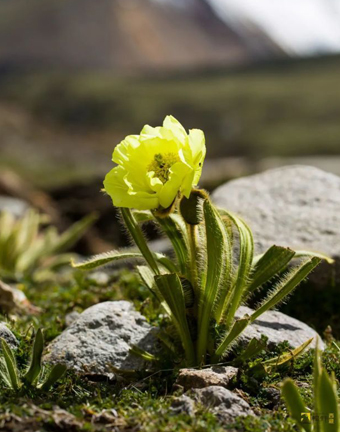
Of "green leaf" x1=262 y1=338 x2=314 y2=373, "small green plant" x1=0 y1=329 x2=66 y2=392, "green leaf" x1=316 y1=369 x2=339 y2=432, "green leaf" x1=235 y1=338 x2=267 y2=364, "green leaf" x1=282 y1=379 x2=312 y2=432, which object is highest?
"green leaf" x1=316 y1=369 x2=339 y2=432

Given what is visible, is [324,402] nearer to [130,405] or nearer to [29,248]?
[130,405]

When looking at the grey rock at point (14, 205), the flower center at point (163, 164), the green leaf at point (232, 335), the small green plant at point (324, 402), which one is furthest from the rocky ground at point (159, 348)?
the grey rock at point (14, 205)

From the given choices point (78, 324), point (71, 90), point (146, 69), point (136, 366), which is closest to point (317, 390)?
point (136, 366)

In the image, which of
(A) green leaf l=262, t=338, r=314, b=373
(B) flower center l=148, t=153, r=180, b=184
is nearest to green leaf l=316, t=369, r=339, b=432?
(A) green leaf l=262, t=338, r=314, b=373

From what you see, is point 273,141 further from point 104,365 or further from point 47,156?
point 104,365

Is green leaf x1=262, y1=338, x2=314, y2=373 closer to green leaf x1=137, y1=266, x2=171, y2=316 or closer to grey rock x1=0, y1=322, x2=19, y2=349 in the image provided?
green leaf x1=137, y1=266, x2=171, y2=316

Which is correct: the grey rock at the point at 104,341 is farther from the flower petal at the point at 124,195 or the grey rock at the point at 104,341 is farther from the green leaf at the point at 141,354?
the flower petal at the point at 124,195
